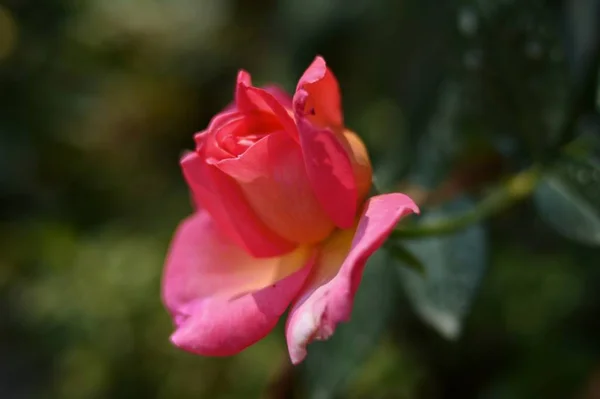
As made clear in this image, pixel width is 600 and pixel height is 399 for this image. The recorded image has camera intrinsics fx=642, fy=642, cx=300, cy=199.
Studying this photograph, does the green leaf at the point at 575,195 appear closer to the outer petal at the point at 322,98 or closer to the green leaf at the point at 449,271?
the green leaf at the point at 449,271

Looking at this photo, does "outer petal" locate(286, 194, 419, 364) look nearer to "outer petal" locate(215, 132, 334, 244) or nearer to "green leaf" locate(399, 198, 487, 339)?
"outer petal" locate(215, 132, 334, 244)

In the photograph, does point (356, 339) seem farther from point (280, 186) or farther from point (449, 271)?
point (280, 186)

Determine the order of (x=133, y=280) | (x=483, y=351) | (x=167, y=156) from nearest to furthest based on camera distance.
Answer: (x=483, y=351)
(x=133, y=280)
(x=167, y=156)

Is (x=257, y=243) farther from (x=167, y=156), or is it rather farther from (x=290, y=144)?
(x=167, y=156)

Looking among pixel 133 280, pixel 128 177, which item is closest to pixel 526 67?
pixel 133 280

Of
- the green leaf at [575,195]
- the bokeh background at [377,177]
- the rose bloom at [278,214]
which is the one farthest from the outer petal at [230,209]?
the green leaf at [575,195]

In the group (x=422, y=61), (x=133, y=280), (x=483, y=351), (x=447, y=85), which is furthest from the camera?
(x=133, y=280)

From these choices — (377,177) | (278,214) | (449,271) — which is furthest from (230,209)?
(377,177)
